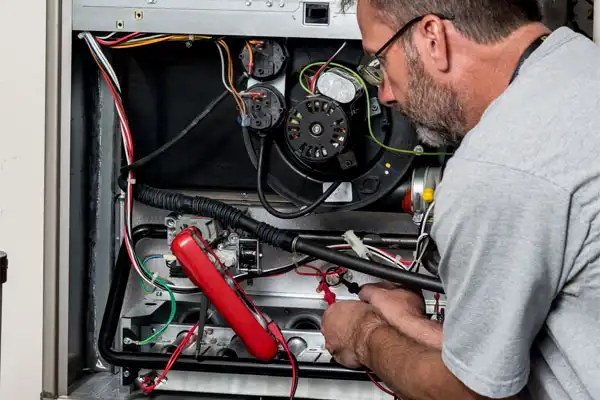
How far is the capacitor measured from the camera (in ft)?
4.14

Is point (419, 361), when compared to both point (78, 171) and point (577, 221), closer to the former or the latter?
point (577, 221)

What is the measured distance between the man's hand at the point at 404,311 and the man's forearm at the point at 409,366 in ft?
0.11

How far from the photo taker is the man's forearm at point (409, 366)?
911 millimetres

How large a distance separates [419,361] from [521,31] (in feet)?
1.65

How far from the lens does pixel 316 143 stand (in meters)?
1.28

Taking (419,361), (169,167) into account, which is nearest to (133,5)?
(169,167)

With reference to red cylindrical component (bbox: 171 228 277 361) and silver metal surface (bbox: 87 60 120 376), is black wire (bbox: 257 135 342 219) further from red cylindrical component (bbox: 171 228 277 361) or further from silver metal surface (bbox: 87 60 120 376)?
silver metal surface (bbox: 87 60 120 376)

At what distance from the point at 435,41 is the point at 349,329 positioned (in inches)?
21.5

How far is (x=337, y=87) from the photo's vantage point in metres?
1.26

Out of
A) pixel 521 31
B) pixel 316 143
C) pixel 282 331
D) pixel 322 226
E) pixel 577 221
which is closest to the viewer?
pixel 577 221

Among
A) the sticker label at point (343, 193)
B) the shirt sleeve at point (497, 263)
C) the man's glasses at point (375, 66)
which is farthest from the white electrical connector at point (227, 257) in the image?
the shirt sleeve at point (497, 263)

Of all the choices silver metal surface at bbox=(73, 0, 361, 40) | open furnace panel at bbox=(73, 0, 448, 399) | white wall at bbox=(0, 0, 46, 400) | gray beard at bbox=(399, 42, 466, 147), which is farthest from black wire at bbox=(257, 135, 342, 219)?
white wall at bbox=(0, 0, 46, 400)

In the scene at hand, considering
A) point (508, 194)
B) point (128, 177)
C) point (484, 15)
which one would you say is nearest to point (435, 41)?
point (484, 15)

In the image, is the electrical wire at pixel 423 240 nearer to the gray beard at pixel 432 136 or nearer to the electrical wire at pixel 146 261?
the gray beard at pixel 432 136
